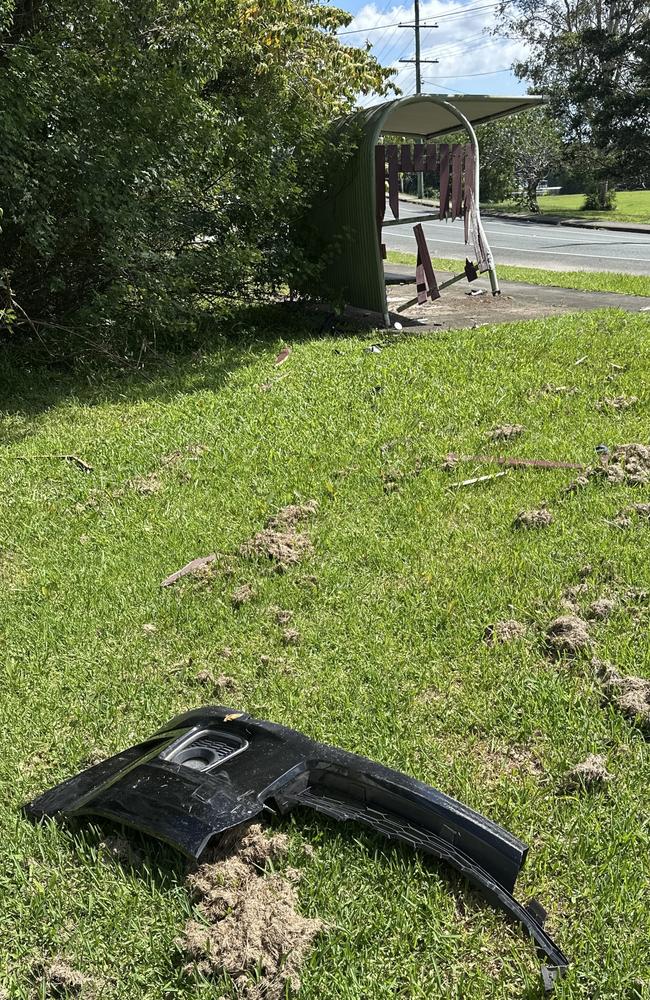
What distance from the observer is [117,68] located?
7645 millimetres

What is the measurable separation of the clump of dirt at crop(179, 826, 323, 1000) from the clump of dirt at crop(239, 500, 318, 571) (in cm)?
195

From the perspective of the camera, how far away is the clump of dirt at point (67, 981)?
2.09 m

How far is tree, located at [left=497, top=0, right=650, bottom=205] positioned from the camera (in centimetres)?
3172

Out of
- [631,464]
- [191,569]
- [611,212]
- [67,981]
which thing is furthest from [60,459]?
[611,212]

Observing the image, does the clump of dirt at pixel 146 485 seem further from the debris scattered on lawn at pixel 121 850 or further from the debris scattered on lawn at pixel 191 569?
the debris scattered on lawn at pixel 121 850

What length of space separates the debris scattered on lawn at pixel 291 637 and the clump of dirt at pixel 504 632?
0.81 meters

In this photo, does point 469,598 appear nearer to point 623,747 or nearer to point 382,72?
point 623,747

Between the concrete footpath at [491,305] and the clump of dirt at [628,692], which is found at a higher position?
the concrete footpath at [491,305]

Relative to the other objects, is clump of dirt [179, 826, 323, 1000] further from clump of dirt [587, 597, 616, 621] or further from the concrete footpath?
the concrete footpath

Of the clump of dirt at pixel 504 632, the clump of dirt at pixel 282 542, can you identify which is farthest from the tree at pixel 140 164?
the clump of dirt at pixel 504 632

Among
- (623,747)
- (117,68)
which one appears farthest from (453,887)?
(117,68)

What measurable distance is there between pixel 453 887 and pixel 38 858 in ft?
4.23

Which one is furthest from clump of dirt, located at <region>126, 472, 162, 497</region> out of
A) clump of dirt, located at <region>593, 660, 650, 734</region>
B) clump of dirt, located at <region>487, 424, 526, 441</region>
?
clump of dirt, located at <region>593, 660, 650, 734</region>

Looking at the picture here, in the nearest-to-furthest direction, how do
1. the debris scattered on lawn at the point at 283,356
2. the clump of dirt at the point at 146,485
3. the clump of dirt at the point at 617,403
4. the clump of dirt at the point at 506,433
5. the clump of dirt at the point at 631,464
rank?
the clump of dirt at the point at 631,464 → the clump of dirt at the point at 146,485 → the clump of dirt at the point at 506,433 → the clump of dirt at the point at 617,403 → the debris scattered on lawn at the point at 283,356
